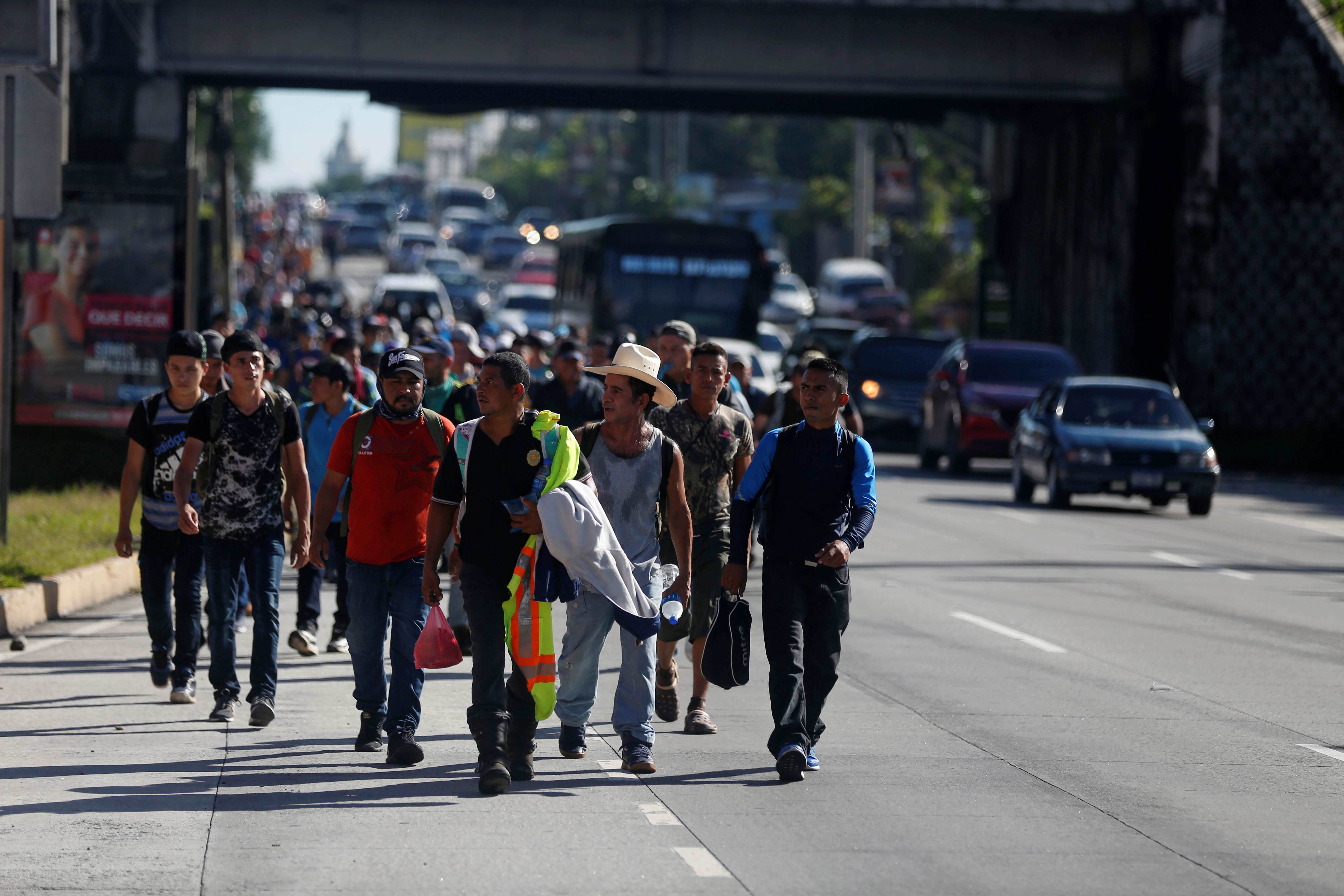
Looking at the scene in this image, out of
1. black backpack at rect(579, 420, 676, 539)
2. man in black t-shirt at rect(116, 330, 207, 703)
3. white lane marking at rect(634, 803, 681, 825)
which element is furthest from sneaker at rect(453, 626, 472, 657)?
white lane marking at rect(634, 803, 681, 825)

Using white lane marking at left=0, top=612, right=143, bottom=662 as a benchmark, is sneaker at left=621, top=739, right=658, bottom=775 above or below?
above

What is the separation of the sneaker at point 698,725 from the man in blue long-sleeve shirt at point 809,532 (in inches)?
37.9

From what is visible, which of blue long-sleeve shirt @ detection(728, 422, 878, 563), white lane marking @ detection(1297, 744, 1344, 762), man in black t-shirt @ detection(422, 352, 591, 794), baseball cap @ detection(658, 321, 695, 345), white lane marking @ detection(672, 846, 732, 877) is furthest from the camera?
baseball cap @ detection(658, 321, 695, 345)

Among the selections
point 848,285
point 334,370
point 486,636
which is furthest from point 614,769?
point 848,285

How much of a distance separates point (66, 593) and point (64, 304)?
7.16 metres

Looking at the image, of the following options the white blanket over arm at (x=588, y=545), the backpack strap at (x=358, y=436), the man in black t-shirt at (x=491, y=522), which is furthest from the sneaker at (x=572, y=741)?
the backpack strap at (x=358, y=436)

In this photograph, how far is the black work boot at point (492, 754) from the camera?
7719mm

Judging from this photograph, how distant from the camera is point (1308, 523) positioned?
22547mm

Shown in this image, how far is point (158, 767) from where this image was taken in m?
8.25

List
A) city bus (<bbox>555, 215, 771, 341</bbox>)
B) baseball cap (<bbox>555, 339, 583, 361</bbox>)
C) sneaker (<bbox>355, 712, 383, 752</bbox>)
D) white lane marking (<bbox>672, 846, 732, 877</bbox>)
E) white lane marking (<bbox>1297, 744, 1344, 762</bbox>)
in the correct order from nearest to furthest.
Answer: white lane marking (<bbox>672, 846, 732, 877</bbox>) < sneaker (<bbox>355, 712, 383, 752</bbox>) < white lane marking (<bbox>1297, 744, 1344, 762</bbox>) < baseball cap (<bbox>555, 339, 583, 361</bbox>) < city bus (<bbox>555, 215, 771, 341</bbox>)

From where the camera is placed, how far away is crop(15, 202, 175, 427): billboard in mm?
19547

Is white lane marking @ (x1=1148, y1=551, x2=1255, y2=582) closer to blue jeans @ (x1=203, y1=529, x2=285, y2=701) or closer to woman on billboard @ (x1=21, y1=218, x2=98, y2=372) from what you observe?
blue jeans @ (x1=203, y1=529, x2=285, y2=701)

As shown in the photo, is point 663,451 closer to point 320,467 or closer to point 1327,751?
point 1327,751

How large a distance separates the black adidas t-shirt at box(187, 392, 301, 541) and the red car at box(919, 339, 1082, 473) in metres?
18.1
